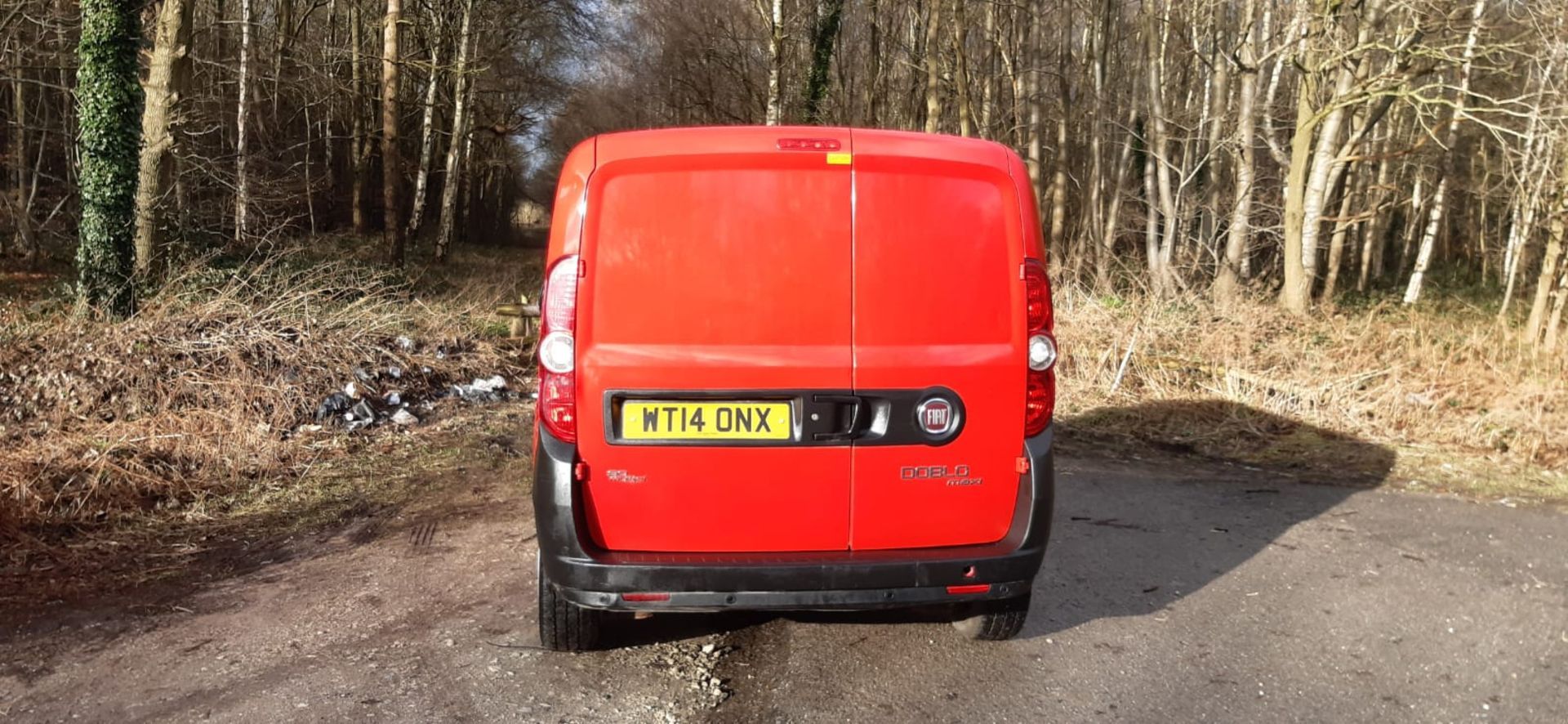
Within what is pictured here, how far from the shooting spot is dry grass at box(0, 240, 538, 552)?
5.88 m

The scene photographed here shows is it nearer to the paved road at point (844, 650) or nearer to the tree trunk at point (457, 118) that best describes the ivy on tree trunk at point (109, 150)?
the paved road at point (844, 650)

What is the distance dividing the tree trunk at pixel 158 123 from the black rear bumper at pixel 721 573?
403 inches

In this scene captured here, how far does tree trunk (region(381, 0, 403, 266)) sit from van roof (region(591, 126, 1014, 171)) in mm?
19401

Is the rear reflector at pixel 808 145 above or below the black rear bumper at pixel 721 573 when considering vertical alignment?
above

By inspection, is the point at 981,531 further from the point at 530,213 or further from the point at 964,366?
the point at 530,213

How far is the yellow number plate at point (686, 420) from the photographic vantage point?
10.9 ft

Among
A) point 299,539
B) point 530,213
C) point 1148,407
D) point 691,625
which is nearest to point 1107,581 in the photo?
point 691,625

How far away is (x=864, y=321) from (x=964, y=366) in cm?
37

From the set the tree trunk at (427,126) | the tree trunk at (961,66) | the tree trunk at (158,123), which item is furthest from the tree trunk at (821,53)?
the tree trunk at (158,123)

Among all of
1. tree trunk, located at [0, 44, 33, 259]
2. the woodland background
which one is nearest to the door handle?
the woodland background

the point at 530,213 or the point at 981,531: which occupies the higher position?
the point at 530,213

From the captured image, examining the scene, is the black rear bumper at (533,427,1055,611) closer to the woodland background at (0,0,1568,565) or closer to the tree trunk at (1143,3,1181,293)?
the woodland background at (0,0,1568,565)

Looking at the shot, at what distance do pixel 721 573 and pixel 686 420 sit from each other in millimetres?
502

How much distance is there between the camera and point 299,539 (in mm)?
5516
